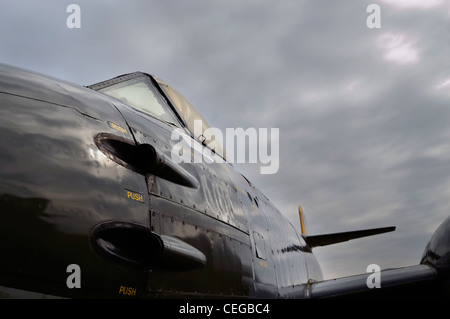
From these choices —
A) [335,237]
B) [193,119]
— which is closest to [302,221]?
[335,237]

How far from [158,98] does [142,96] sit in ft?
0.72

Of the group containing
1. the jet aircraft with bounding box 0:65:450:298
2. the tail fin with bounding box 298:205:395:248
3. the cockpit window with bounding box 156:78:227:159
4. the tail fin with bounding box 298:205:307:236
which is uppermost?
the tail fin with bounding box 298:205:307:236

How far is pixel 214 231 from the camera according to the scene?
4.09m

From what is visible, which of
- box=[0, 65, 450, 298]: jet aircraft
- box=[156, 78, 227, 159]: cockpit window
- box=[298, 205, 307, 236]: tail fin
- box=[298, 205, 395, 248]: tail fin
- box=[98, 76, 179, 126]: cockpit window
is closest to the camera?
box=[0, 65, 450, 298]: jet aircraft

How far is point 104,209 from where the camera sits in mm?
2824

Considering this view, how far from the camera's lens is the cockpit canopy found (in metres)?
5.70

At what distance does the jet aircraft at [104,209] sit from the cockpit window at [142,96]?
3.35 ft

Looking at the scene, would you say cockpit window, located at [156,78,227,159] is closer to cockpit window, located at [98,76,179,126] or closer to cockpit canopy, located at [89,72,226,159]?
cockpit canopy, located at [89,72,226,159]

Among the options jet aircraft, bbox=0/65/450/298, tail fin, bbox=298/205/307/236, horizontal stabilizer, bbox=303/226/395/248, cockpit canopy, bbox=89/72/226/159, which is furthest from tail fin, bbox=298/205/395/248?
jet aircraft, bbox=0/65/450/298

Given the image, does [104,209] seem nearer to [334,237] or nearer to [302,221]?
[334,237]

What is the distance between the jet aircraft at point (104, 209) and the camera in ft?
7.88

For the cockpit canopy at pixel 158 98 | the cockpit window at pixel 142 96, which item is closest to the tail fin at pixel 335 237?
the cockpit canopy at pixel 158 98
